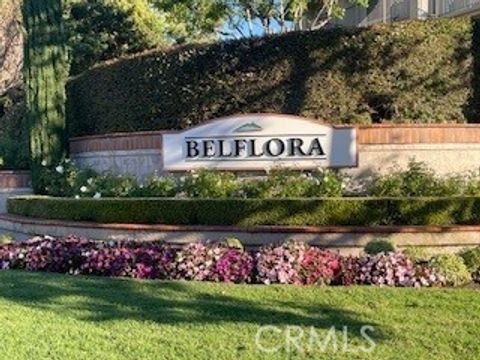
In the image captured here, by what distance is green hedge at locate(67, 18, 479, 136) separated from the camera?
36.2 feet

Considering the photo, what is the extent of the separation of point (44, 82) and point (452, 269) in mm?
9565

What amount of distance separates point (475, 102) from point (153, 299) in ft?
23.4

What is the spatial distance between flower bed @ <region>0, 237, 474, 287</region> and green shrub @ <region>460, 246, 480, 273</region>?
0.54 metres

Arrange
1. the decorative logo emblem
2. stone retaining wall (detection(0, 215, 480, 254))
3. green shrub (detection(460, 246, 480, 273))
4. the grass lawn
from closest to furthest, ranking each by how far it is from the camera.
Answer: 1. the grass lawn
2. green shrub (detection(460, 246, 480, 273))
3. stone retaining wall (detection(0, 215, 480, 254))
4. the decorative logo emblem

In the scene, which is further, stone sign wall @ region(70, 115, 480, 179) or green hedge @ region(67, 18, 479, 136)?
green hedge @ region(67, 18, 479, 136)

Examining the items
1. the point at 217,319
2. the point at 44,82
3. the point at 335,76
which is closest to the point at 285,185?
the point at 335,76

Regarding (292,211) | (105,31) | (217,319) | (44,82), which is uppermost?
(105,31)

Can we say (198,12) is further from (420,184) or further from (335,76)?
(420,184)

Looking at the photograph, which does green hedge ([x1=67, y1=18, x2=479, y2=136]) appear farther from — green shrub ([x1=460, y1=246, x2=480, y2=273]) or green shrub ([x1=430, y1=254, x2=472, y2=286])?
green shrub ([x1=430, y1=254, x2=472, y2=286])

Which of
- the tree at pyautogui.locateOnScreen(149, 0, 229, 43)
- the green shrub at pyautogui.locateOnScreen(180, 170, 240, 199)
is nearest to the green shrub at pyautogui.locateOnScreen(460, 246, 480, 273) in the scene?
the green shrub at pyautogui.locateOnScreen(180, 170, 240, 199)

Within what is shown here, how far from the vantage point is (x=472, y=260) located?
24.6 feet

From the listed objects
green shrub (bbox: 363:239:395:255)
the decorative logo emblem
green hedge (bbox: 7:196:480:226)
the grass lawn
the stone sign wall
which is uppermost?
the decorative logo emblem

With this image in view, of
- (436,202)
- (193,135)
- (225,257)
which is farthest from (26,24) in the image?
(436,202)

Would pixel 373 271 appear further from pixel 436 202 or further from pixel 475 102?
pixel 475 102
